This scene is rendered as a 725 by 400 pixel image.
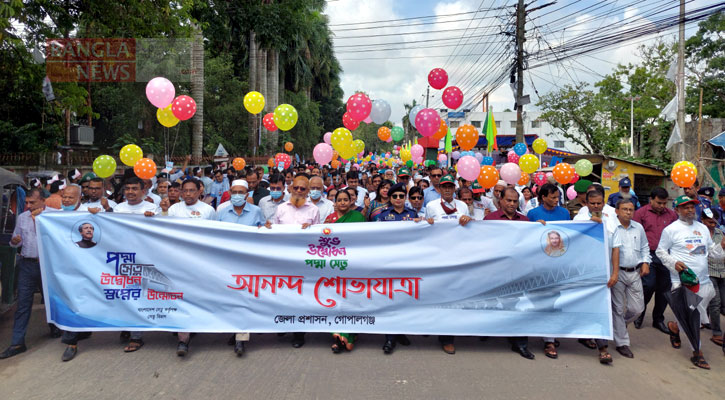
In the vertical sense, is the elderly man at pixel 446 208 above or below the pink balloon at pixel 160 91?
below

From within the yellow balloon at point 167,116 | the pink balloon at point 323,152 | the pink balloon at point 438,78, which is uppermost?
the pink balloon at point 438,78

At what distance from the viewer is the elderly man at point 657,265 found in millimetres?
5699

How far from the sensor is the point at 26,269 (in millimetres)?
4781

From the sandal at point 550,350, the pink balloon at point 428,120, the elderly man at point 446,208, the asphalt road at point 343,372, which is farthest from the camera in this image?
the pink balloon at point 428,120

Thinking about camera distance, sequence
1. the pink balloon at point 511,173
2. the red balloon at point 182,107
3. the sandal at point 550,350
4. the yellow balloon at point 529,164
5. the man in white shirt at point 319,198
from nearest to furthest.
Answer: the sandal at point 550,350 → the man in white shirt at point 319,198 → the pink balloon at point 511,173 → the red balloon at point 182,107 → the yellow balloon at point 529,164

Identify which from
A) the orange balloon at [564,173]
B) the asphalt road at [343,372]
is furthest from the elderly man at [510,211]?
the orange balloon at [564,173]

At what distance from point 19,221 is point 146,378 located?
7.44ft

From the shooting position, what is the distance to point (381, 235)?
16.1 feet

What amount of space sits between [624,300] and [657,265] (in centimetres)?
130

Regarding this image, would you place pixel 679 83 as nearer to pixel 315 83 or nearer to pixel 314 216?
pixel 314 216

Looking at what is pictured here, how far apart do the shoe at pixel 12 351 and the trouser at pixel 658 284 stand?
6.47m

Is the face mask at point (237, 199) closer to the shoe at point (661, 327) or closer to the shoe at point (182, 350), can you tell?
the shoe at point (182, 350)

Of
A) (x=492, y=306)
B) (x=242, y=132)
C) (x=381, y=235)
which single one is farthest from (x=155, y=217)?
(x=242, y=132)

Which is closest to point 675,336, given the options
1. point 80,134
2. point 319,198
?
point 319,198
